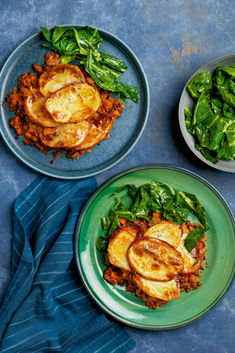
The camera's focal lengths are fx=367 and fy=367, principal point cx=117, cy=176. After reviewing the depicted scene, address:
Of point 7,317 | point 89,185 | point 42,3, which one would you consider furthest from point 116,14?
point 7,317

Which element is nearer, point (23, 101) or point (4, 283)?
point (23, 101)

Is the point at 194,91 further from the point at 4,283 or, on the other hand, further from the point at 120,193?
the point at 4,283

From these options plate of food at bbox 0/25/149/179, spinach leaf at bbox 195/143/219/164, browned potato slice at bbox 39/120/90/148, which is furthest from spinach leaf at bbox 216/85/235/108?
browned potato slice at bbox 39/120/90/148

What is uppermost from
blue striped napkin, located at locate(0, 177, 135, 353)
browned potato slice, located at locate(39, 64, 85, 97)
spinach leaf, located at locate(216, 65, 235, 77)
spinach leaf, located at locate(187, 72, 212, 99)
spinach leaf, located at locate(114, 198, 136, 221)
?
browned potato slice, located at locate(39, 64, 85, 97)

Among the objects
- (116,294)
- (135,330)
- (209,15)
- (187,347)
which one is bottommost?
(187,347)

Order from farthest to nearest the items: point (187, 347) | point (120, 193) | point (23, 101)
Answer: point (187, 347), point (120, 193), point (23, 101)

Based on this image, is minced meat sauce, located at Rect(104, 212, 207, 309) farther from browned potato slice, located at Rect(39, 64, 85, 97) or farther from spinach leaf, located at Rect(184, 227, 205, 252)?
browned potato slice, located at Rect(39, 64, 85, 97)
